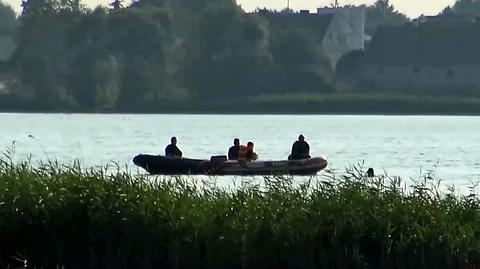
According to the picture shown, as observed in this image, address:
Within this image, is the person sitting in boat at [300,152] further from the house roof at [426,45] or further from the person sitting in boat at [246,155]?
the house roof at [426,45]

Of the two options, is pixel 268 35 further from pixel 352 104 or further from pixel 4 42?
pixel 4 42

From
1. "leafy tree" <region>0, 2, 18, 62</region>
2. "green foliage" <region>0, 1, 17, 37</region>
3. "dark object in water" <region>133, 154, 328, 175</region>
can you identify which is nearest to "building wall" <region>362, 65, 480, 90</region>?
"leafy tree" <region>0, 2, 18, 62</region>

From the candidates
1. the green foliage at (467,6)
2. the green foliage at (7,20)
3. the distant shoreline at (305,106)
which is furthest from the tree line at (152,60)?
the green foliage at (467,6)

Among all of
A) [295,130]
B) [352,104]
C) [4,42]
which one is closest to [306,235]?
[295,130]

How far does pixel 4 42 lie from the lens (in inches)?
6216

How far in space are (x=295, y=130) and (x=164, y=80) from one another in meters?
17.8

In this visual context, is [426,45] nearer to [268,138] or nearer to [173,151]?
[268,138]

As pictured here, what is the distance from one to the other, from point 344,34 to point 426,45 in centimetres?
1534

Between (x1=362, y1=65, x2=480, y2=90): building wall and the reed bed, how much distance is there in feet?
323

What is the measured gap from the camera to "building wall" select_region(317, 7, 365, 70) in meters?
138

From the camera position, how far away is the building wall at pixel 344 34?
138m

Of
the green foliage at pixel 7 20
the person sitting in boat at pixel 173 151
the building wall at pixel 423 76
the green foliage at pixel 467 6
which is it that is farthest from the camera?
the green foliage at pixel 467 6

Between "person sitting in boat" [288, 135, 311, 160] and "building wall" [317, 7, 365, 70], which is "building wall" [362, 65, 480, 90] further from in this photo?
"person sitting in boat" [288, 135, 311, 160]

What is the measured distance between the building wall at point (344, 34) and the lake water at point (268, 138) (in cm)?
1577
